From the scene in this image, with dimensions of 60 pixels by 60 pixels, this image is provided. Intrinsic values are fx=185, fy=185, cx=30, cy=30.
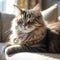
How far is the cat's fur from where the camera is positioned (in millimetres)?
1640

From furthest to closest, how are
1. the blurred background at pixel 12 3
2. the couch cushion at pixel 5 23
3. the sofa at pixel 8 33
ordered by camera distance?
the blurred background at pixel 12 3, the couch cushion at pixel 5 23, the sofa at pixel 8 33

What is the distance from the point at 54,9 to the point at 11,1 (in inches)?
54.2

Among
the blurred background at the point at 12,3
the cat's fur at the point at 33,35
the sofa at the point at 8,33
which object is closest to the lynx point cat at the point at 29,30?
the cat's fur at the point at 33,35

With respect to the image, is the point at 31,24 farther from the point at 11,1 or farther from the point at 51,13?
the point at 11,1

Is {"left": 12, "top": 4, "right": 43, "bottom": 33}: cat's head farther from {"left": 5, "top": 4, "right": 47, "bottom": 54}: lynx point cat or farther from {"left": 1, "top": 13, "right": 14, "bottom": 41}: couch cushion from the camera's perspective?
{"left": 1, "top": 13, "right": 14, "bottom": 41}: couch cushion

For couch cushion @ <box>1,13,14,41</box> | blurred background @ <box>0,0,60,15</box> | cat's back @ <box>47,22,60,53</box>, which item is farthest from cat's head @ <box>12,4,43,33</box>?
blurred background @ <box>0,0,60,15</box>

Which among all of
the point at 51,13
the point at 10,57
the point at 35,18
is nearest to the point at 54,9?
the point at 51,13

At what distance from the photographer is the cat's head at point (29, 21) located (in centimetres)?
171

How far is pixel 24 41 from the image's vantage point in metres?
1.75

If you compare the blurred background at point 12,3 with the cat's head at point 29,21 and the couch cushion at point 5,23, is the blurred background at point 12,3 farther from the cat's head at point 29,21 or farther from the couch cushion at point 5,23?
the cat's head at point 29,21

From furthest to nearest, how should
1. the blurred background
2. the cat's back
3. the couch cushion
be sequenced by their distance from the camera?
1. the blurred background
2. the couch cushion
3. the cat's back

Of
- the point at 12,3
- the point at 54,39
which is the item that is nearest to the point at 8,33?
the point at 54,39

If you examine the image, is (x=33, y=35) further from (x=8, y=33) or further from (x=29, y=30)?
(x=8, y=33)

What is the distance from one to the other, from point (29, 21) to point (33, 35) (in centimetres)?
14
